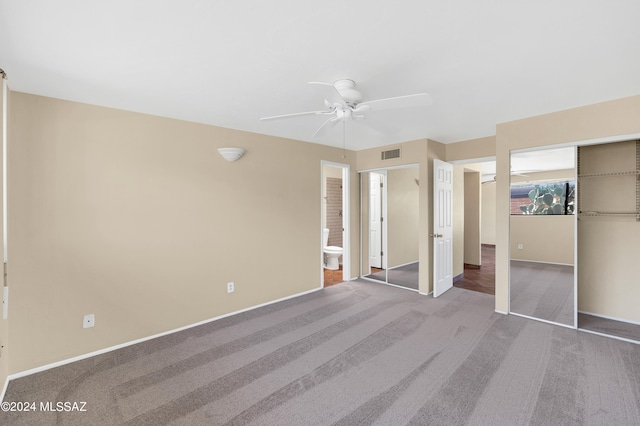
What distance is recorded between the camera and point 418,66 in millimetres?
2035

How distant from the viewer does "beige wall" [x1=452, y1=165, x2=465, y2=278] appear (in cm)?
514

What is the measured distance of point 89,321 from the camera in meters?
2.64

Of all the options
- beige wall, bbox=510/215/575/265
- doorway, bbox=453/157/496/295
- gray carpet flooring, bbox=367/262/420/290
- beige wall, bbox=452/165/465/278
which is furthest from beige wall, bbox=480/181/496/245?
gray carpet flooring, bbox=367/262/420/290

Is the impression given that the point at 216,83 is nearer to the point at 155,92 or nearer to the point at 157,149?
the point at 155,92

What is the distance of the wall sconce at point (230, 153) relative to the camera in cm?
345

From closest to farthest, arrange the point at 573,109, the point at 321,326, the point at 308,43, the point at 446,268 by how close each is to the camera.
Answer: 1. the point at 308,43
2. the point at 573,109
3. the point at 321,326
4. the point at 446,268

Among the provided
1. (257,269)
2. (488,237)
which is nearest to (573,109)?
(488,237)

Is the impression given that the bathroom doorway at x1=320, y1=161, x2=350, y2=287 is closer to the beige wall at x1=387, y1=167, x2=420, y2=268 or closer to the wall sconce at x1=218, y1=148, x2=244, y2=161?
the beige wall at x1=387, y1=167, x2=420, y2=268

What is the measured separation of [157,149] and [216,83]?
121cm

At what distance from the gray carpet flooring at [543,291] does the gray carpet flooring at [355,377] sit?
0.34 m

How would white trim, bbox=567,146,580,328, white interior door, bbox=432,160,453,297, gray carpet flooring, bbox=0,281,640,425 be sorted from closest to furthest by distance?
gray carpet flooring, bbox=0,281,640,425 < white trim, bbox=567,146,580,328 < white interior door, bbox=432,160,453,297

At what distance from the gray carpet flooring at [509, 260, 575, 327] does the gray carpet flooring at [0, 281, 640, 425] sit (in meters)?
0.34

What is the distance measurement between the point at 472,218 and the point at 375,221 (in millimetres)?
2003

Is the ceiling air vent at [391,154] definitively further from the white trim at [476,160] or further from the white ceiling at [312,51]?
the white ceiling at [312,51]
